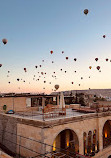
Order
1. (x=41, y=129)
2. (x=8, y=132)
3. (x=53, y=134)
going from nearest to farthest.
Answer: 1. (x=41, y=129)
2. (x=53, y=134)
3. (x=8, y=132)

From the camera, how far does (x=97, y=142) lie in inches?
748

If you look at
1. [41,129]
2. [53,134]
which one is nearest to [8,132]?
[41,129]

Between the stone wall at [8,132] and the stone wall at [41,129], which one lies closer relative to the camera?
the stone wall at [41,129]

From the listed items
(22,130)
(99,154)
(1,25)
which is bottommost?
(99,154)

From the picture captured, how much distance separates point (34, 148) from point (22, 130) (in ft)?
8.45

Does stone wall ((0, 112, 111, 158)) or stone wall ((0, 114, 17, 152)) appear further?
stone wall ((0, 114, 17, 152))

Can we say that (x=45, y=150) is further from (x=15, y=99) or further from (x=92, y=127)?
(x=15, y=99)

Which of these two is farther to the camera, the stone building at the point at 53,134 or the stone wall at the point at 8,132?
the stone wall at the point at 8,132

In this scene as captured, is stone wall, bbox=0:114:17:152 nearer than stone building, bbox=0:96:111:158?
No

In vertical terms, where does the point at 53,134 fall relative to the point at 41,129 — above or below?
below

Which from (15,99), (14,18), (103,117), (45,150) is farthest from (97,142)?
(14,18)

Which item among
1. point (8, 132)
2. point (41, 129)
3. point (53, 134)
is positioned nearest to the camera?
point (41, 129)

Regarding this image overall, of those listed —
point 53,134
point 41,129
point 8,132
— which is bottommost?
point 8,132

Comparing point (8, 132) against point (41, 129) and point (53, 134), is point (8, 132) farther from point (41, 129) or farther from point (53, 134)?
point (53, 134)
